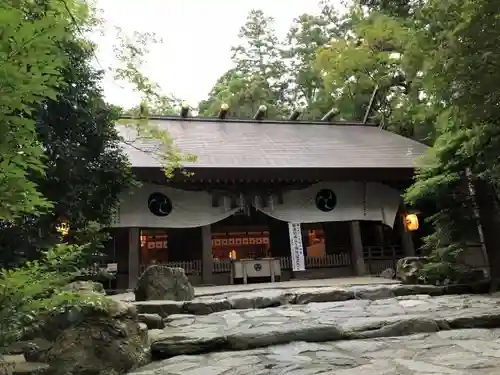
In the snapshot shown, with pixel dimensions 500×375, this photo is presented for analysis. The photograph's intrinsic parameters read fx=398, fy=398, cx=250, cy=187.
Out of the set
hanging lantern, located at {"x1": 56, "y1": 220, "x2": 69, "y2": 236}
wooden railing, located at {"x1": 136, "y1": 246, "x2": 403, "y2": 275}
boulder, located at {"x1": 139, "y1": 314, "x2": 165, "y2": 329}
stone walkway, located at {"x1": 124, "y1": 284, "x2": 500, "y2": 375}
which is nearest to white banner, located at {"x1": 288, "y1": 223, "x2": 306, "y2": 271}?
wooden railing, located at {"x1": 136, "y1": 246, "x2": 403, "y2": 275}

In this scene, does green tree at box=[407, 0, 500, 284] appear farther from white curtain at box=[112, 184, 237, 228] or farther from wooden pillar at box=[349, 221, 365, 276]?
white curtain at box=[112, 184, 237, 228]

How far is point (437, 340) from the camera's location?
4215 millimetres

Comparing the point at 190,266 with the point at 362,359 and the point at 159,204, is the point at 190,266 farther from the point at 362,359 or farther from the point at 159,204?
the point at 362,359

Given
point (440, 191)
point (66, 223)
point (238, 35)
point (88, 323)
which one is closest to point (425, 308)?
point (440, 191)

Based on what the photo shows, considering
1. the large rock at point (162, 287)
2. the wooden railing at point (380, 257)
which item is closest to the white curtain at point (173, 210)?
the large rock at point (162, 287)

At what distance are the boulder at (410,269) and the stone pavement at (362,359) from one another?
4.42 meters

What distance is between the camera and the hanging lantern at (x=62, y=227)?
5.27 m

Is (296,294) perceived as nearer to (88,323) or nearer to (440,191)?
(440,191)

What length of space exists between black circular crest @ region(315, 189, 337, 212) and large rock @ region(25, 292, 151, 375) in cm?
957

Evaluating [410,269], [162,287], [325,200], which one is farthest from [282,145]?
[162,287]

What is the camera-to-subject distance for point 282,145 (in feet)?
47.2

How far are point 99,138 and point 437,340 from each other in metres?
5.03

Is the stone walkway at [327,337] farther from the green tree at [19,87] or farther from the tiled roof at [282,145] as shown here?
the tiled roof at [282,145]

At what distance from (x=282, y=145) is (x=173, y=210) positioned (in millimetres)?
4833
